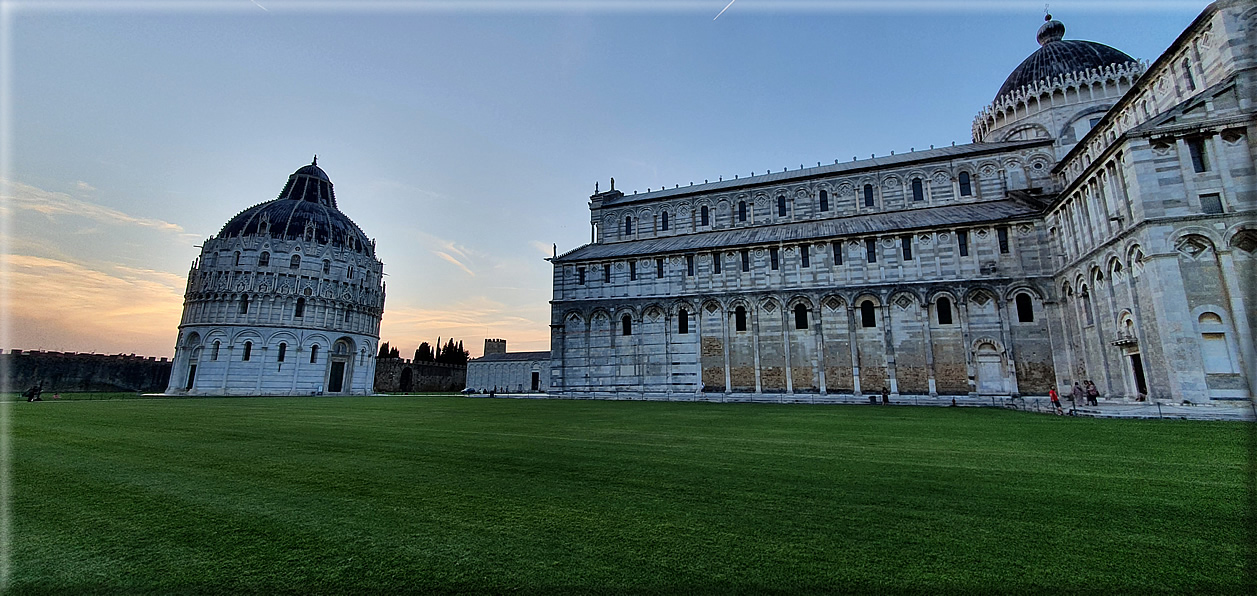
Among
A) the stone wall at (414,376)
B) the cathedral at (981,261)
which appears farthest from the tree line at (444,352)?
the cathedral at (981,261)

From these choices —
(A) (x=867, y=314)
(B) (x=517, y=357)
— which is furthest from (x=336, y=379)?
(A) (x=867, y=314)

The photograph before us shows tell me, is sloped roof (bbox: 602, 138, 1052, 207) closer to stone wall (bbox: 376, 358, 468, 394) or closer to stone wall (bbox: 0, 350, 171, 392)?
stone wall (bbox: 376, 358, 468, 394)

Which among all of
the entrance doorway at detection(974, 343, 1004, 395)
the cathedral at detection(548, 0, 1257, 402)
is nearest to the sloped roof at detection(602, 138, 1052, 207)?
the cathedral at detection(548, 0, 1257, 402)

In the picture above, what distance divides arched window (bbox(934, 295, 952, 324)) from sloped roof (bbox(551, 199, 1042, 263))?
4.16m

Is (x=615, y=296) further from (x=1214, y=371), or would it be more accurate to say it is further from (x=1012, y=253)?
(x=1214, y=371)

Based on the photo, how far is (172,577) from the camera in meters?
3.87

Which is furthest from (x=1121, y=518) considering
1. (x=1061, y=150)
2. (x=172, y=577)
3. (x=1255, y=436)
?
(x=1061, y=150)

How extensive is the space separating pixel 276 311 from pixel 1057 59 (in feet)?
209

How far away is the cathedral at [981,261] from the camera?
1711 centimetres

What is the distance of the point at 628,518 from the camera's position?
514cm

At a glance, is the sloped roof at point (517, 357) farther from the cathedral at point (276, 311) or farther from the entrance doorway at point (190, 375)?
the entrance doorway at point (190, 375)

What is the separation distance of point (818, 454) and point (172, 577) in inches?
328

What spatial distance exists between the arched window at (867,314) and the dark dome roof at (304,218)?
159 feet

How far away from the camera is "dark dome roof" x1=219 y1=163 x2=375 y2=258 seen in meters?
49.3
